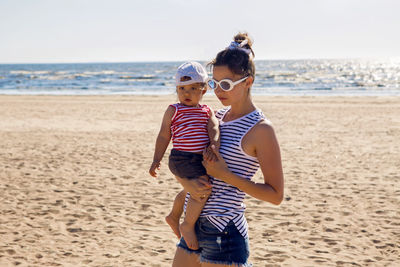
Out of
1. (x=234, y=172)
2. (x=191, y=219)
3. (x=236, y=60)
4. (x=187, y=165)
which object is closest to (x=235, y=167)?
(x=234, y=172)

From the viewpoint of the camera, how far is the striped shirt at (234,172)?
7.30 feet

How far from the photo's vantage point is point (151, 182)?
27.8ft

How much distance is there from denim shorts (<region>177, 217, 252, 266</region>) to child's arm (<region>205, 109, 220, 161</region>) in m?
0.38

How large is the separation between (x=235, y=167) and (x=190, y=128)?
1.34ft

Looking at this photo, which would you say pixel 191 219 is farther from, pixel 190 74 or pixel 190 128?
pixel 190 74

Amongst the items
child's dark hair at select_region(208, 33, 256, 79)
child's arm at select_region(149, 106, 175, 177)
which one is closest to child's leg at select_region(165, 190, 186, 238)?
child's arm at select_region(149, 106, 175, 177)

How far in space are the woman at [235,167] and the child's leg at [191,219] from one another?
0.10ft

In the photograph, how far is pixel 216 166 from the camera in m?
2.15

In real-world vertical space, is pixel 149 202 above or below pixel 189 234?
below

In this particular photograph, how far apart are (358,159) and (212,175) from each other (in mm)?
9132

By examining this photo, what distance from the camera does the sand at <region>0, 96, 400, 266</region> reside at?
5.32 meters

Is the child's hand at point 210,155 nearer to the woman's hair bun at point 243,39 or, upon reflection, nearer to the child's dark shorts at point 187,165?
the child's dark shorts at point 187,165

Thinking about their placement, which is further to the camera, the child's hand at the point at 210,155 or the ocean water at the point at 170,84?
the ocean water at the point at 170,84

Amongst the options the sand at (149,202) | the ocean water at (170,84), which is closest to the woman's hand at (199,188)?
the sand at (149,202)
